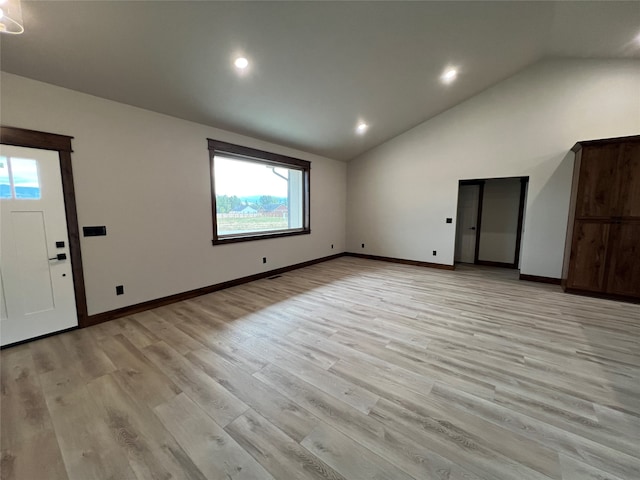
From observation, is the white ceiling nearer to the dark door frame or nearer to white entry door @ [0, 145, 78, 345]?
the dark door frame

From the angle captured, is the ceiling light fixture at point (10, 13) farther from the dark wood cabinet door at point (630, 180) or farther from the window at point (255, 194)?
the dark wood cabinet door at point (630, 180)

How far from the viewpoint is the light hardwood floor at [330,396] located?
4.54 feet

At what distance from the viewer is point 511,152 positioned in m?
4.79

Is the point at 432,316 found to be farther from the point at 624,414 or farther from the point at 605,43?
the point at 605,43

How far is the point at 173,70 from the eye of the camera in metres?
2.76

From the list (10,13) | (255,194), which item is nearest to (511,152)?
(255,194)

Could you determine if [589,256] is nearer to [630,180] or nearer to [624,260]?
[624,260]

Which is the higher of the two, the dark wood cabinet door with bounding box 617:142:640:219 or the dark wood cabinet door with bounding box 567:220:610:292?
the dark wood cabinet door with bounding box 617:142:640:219

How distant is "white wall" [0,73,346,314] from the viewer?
2709 mm

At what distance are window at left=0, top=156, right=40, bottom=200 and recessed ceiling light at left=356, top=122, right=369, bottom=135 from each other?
186 inches

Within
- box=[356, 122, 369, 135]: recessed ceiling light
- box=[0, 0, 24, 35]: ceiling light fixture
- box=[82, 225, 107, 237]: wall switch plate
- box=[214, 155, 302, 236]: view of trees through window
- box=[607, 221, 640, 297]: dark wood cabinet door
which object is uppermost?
box=[356, 122, 369, 135]: recessed ceiling light

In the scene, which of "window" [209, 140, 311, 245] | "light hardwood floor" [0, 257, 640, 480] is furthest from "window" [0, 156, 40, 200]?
"window" [209, 140, 311, 245]

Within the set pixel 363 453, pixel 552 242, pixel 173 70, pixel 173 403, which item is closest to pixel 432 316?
pixel 363 453

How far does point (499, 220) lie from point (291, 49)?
6.00m
